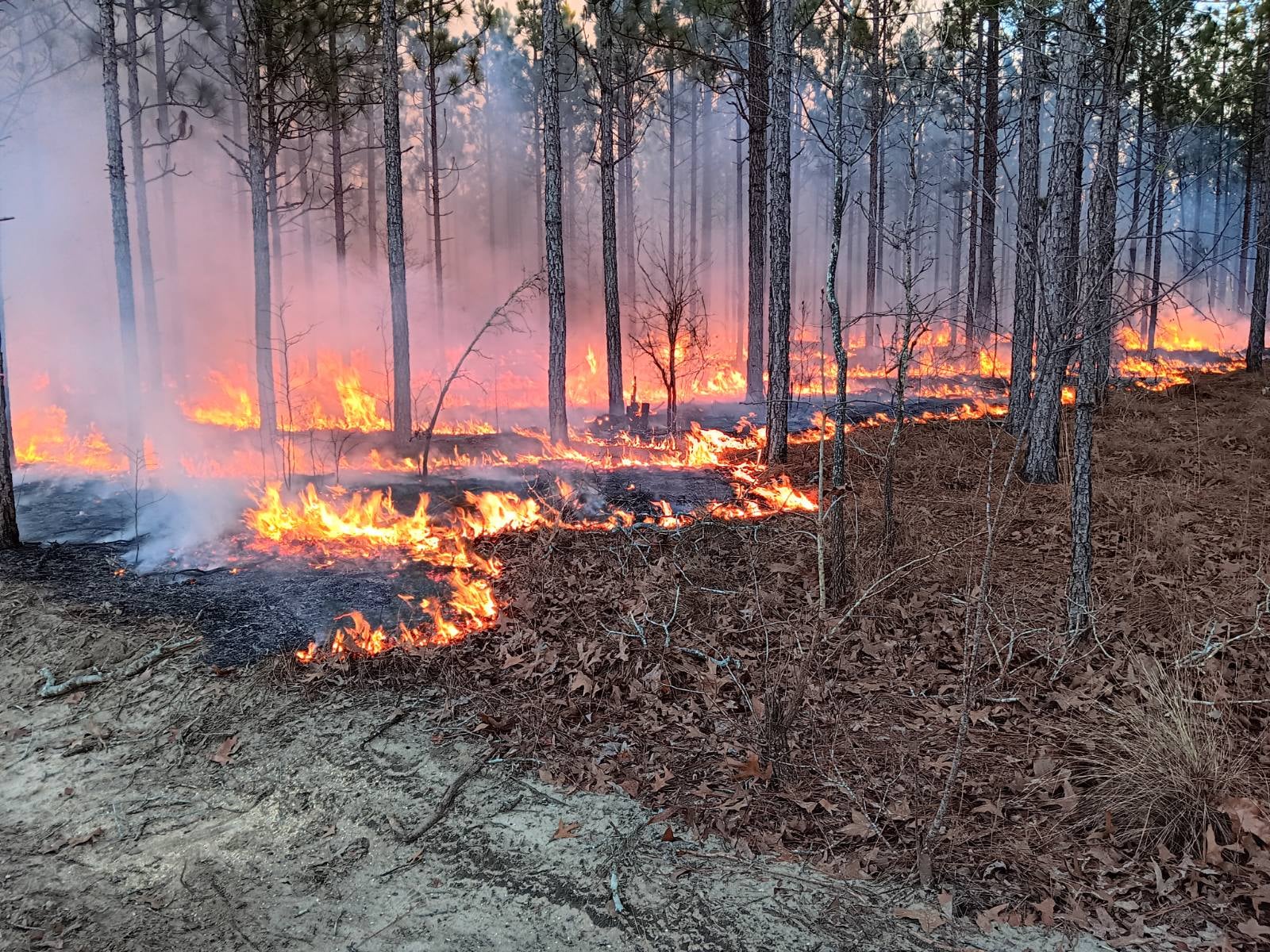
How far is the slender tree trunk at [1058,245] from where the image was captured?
600 cm

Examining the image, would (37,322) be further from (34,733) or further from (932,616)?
(932,616)

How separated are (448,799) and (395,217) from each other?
11711 mm

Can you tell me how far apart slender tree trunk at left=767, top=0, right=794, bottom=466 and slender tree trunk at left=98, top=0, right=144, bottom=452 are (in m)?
11.0

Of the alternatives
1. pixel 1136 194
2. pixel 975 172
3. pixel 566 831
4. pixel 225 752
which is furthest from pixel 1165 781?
pixel 975 172

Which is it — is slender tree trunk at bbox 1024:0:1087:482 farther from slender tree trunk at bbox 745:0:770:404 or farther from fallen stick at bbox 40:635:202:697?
fallen stick at bbox 40:635:202:697

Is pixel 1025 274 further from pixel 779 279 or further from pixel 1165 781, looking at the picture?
pixel 1165 781

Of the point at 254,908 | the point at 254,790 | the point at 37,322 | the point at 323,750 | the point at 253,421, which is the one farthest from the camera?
the point at 37,322

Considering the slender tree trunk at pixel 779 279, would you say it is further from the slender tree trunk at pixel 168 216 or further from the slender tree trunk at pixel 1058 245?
the slender tree trunk at pixel 168 216

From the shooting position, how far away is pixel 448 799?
4.42 metres

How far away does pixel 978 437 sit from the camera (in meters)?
11.9

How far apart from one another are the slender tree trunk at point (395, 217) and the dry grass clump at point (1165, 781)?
40.5 ft

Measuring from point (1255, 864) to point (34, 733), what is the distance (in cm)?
742

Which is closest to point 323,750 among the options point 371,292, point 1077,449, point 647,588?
point 647,588

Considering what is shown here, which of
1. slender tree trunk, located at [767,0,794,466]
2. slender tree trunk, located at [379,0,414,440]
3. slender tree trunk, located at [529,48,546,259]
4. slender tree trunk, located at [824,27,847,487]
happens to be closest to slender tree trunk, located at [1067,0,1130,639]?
slender tree trunk, located at [824,27,847,487]
